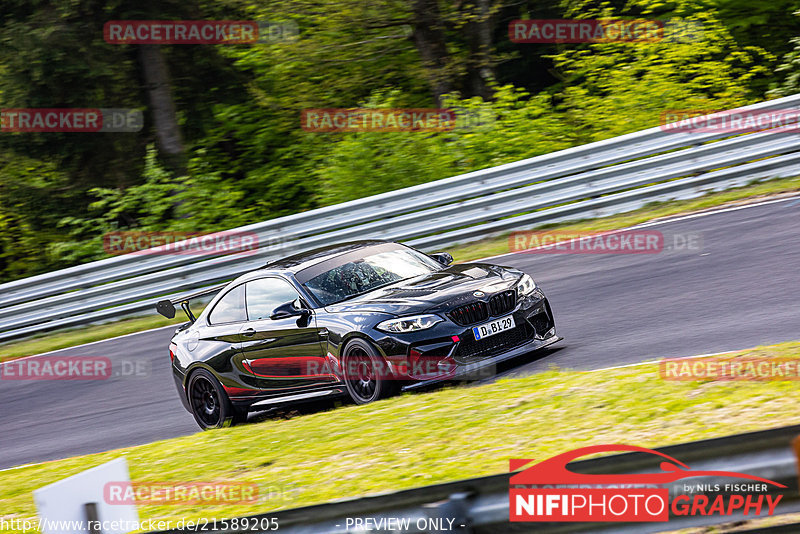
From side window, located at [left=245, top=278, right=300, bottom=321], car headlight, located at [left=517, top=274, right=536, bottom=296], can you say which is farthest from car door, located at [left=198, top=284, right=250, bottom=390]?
car headlight, located at [left=517, top=274, right=536, bottom=296]

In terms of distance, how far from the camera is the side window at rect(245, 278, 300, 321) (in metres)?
8.83

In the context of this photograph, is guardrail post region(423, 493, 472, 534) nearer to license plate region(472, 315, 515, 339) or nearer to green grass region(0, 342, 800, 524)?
green grass region(0, 342, 800, 524)

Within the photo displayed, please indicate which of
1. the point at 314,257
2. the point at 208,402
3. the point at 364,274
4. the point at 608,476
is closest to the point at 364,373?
the point at 364,274

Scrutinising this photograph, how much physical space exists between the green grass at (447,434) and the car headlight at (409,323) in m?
0.55

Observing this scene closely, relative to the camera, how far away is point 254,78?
24188mm

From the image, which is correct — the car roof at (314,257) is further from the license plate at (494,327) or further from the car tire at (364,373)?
the license plate at (494,327)

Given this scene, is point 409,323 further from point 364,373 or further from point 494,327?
point 494,327

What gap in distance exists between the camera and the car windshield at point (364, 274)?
340 inches

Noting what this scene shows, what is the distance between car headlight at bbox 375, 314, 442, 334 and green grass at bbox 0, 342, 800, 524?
0.55 metres

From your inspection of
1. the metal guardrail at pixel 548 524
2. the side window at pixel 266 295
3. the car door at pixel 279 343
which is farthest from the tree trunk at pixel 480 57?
the metal guardrail at pixel 548 524

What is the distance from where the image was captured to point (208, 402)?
935cm

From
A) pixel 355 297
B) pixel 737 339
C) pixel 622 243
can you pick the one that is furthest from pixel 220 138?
pixel 737 339

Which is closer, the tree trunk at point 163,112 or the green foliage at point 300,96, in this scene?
the green foliage at point 300,96

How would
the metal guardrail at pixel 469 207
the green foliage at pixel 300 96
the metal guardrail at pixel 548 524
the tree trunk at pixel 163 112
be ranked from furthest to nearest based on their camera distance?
the tree trunk at pixel 163 112 < the green foliage at pixel 300 96 < the metal guardrail at pixel 469 207 < the metal guardrail at pixel 548 524
